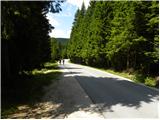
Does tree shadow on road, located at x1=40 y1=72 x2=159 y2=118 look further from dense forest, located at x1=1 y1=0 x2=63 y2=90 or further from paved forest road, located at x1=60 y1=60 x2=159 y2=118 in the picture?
dense forest, located at x1=1 y1=0 x2=63 y2=90

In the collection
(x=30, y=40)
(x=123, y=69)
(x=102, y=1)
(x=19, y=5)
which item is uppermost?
(x=102, y=1)

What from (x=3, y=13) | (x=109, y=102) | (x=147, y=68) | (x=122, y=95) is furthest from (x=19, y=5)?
(x=147, y=68)

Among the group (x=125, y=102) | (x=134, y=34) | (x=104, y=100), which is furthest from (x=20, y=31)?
(x=134, y=34)

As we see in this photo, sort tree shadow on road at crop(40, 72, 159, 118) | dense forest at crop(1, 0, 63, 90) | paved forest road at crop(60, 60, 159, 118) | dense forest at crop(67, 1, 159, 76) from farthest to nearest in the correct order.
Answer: dense forest at crop(67, 1, 159, 76)
dense forest at crop(1, 0, 63, 90)
tree shadow on road at crop(40, 72, 159, 118)
paved forest road at crop(60, 60, 159, 118)

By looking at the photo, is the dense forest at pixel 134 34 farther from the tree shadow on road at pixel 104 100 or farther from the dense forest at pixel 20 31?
the dense forest at pixel 20 31

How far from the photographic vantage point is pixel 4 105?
16.1 m

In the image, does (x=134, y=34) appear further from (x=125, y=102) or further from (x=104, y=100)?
(x=125, y=102)

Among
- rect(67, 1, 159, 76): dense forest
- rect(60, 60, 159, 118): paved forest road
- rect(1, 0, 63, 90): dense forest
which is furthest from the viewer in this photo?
rect(67, 1, 159, 76): dense forest

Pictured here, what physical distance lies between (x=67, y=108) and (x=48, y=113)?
1.04 metres

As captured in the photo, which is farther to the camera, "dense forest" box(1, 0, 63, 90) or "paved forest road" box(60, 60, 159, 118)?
"dense forest" box(1, 0, 63, 90)

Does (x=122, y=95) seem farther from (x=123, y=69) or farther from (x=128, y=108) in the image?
(x=123, y=69)

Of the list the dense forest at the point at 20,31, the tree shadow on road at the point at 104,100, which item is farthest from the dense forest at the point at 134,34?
the dense forest at the point at 20,31

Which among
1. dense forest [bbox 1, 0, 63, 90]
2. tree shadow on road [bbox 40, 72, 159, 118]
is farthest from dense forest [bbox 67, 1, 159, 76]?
dense forest [bbox 1, 0, 63, 90]

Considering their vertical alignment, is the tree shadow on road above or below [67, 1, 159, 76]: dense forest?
below
